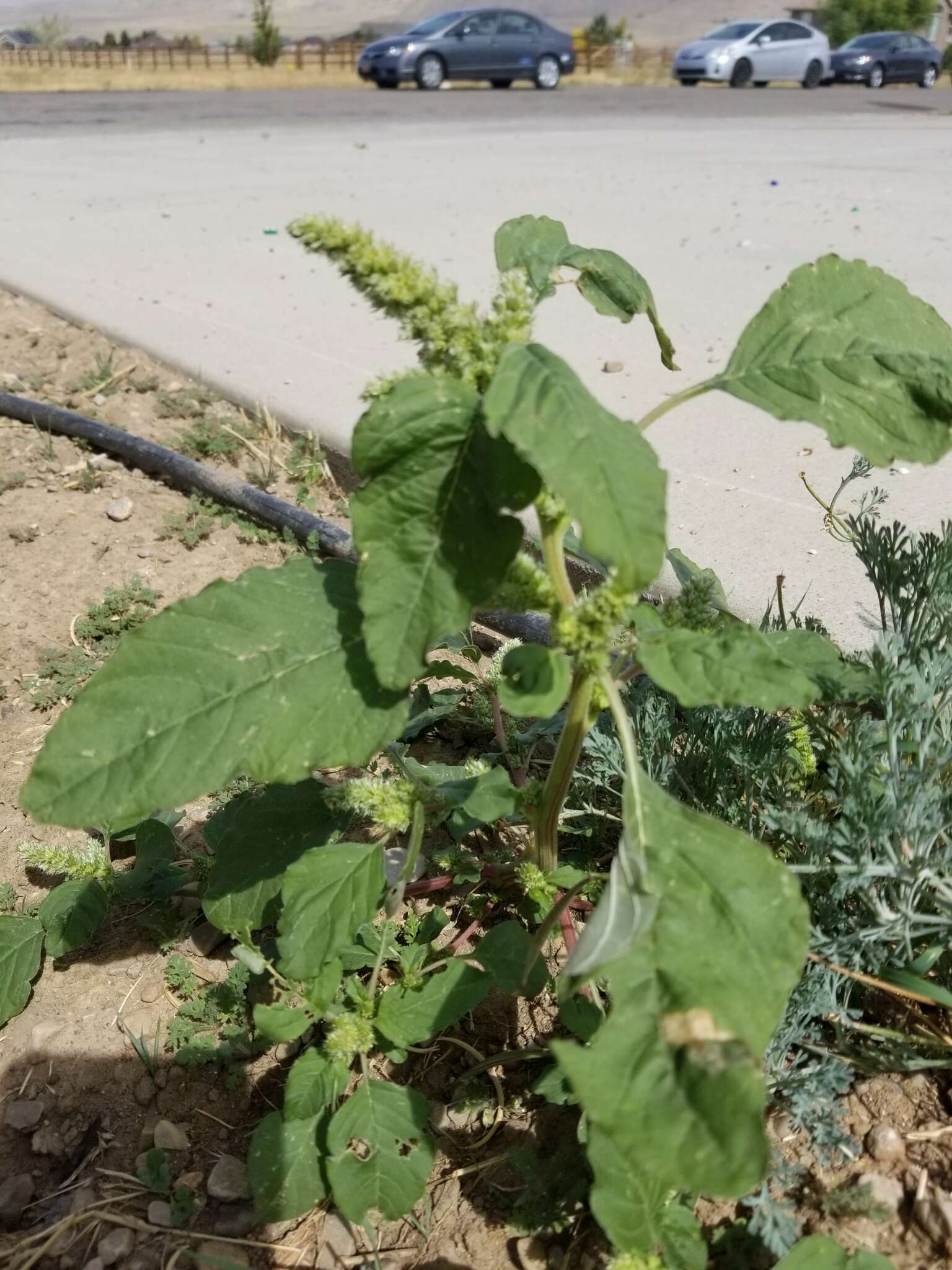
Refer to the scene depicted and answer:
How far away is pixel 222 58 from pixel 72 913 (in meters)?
44.9

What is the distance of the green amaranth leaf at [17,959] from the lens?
5.78ft

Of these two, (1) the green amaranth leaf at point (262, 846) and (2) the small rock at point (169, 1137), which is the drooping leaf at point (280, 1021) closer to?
(1) the green amaranth leaf at point (262, 846)

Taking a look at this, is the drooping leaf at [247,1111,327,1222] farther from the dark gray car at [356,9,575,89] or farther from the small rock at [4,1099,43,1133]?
the dark gray car at [356,9,575,89]

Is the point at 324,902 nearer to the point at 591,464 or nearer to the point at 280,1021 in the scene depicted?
the point at 280,1021

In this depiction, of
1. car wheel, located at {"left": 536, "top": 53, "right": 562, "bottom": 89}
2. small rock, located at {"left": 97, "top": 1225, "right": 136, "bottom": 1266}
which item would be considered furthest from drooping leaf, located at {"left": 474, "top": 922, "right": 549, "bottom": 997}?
car wheel, located at {"left": 536, "top": 53, "right": 562, "bottom": 89}

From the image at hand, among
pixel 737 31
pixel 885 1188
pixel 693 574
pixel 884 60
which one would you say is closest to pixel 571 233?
pixel 693 574

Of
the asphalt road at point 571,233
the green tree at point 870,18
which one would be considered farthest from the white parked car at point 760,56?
the green tree at point 870,18

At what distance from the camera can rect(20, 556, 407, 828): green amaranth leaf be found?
3.82ft

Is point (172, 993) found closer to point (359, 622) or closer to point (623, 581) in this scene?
point (359, 622)

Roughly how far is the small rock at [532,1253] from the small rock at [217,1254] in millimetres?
400

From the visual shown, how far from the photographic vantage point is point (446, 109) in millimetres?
14828

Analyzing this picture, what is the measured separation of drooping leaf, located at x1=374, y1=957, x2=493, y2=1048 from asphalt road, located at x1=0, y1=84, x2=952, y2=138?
12379 mm

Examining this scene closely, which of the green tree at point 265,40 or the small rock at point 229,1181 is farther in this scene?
the green tree at point 265,40

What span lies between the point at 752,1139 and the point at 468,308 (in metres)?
0.94
